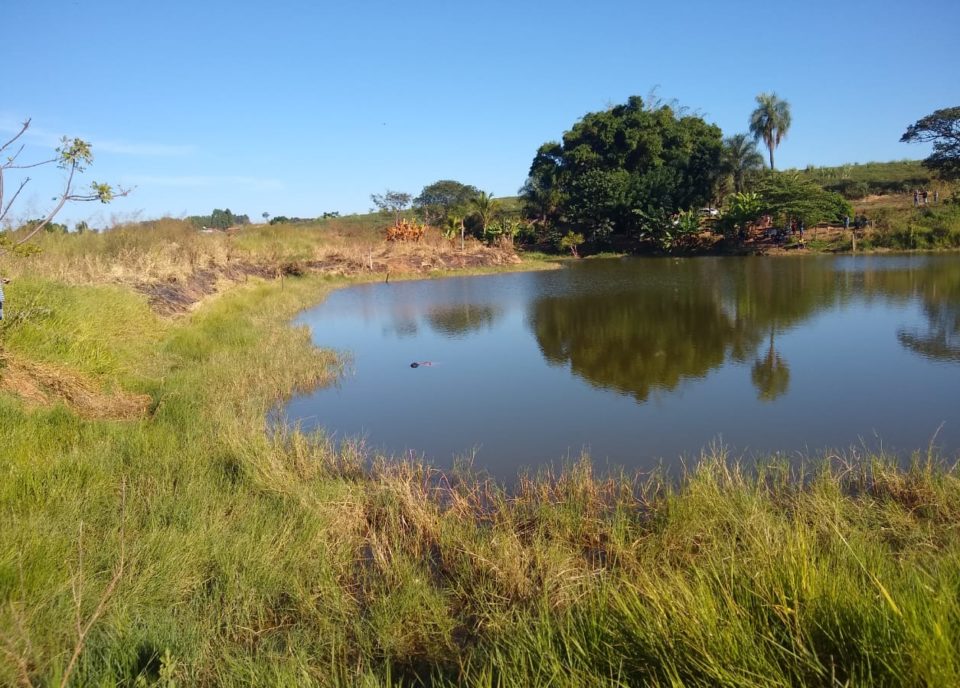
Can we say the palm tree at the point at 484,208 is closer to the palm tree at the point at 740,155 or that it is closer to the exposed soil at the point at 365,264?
the exposed soil at the point at 365,264

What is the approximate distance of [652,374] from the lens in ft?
31.0

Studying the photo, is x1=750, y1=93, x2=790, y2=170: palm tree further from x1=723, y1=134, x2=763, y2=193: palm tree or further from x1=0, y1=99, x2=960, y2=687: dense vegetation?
x1=0, y1=99, x2=960, y2=687: dense vegetation

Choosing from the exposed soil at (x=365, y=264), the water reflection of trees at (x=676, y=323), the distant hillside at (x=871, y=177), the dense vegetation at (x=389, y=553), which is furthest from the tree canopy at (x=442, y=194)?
the dense vegetation at (x=389, y=553)

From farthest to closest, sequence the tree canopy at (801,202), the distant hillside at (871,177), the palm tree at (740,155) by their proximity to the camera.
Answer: the distant hillside at (871,177) < the palm tree at (740,155) < the tree canopy at (801,202)

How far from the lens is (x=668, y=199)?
35.3 metres

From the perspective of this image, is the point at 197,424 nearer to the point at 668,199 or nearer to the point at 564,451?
the point at 564,451

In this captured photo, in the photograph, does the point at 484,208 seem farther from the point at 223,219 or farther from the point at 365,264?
the point at 223,219

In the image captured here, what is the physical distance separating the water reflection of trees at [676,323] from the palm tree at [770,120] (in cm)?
1723

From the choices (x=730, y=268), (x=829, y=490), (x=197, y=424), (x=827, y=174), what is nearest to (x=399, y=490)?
(x=197, y=424)

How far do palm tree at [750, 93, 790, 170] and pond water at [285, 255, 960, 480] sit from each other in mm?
20676

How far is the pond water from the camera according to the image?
6.57 meters

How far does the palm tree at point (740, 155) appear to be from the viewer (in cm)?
3519

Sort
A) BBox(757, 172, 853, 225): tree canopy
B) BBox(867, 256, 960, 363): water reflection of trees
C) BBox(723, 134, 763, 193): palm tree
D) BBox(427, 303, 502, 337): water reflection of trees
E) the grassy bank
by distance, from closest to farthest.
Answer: the grassy bank, BBox(867, 256, 960, 363): water reflection of trees, BBox(427, 303, 502, 337): water reflection of trees, BBox(757, 172, 853, 225): tree canopy, BBox(723, 134, 763, 193): palm tree

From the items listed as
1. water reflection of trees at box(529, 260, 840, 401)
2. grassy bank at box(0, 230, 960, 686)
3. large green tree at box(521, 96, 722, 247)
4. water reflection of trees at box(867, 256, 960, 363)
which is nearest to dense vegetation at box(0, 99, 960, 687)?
grassy bank at box(0, 230, 960, 686)
